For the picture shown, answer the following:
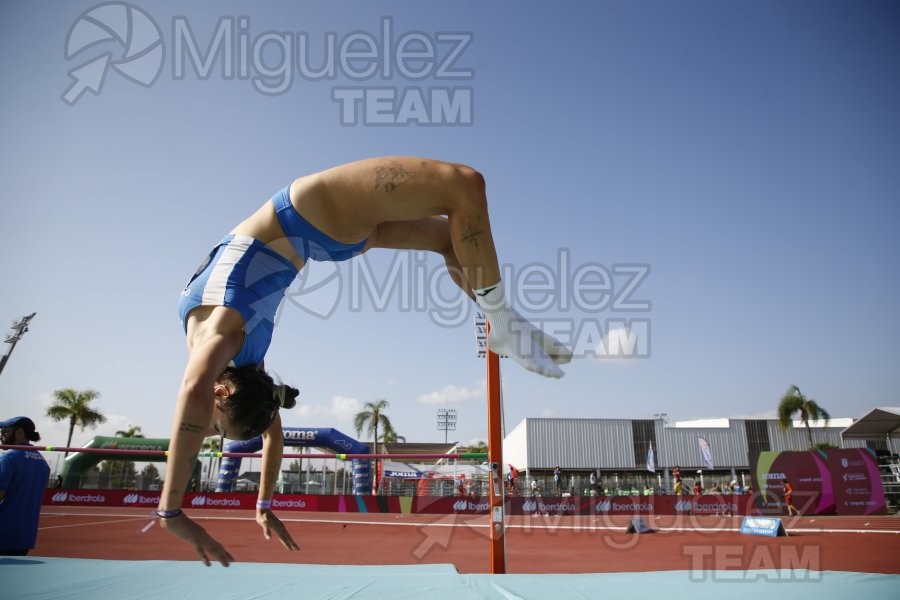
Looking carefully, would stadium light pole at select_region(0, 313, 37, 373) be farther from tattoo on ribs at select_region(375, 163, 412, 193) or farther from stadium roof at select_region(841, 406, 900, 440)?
stadium roof at select_region(841, 406, 900, 440)

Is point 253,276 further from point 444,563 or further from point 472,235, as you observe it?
point 444,563

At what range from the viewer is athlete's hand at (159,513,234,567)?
1479 millimetres

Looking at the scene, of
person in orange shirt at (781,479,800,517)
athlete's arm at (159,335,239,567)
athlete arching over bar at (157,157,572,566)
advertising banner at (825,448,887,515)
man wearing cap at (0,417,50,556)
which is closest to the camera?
athlete's arm at (159,335,239,567)

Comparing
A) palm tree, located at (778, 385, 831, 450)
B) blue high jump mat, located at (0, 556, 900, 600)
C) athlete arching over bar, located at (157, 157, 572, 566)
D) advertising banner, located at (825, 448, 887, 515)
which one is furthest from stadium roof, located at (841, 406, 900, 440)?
athlete arching over bar, located at (157, 157, 572, 566)

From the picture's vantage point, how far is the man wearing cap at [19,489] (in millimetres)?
3932

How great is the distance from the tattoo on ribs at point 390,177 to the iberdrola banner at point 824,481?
17289 millimetres

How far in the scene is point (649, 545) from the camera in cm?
802

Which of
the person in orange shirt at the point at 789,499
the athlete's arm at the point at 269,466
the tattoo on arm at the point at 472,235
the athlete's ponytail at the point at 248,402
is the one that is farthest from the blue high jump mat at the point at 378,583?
the person in orange shirt at the point at 789,499

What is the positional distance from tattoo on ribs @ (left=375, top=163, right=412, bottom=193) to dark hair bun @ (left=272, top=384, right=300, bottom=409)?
2.94ft

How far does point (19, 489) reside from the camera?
13.3ft

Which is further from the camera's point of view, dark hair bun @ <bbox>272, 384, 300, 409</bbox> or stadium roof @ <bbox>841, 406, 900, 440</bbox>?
stadium roof @ <bbox>841, 406, 900, 440</bbox>

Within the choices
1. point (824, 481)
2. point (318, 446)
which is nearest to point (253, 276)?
point (318, 446)

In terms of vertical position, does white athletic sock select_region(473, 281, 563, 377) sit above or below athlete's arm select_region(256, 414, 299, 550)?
above

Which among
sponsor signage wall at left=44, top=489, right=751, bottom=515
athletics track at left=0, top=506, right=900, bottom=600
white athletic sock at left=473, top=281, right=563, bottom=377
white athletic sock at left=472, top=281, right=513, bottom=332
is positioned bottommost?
sponsor signage wall at left=44, top=489, right=751, bottom=515
